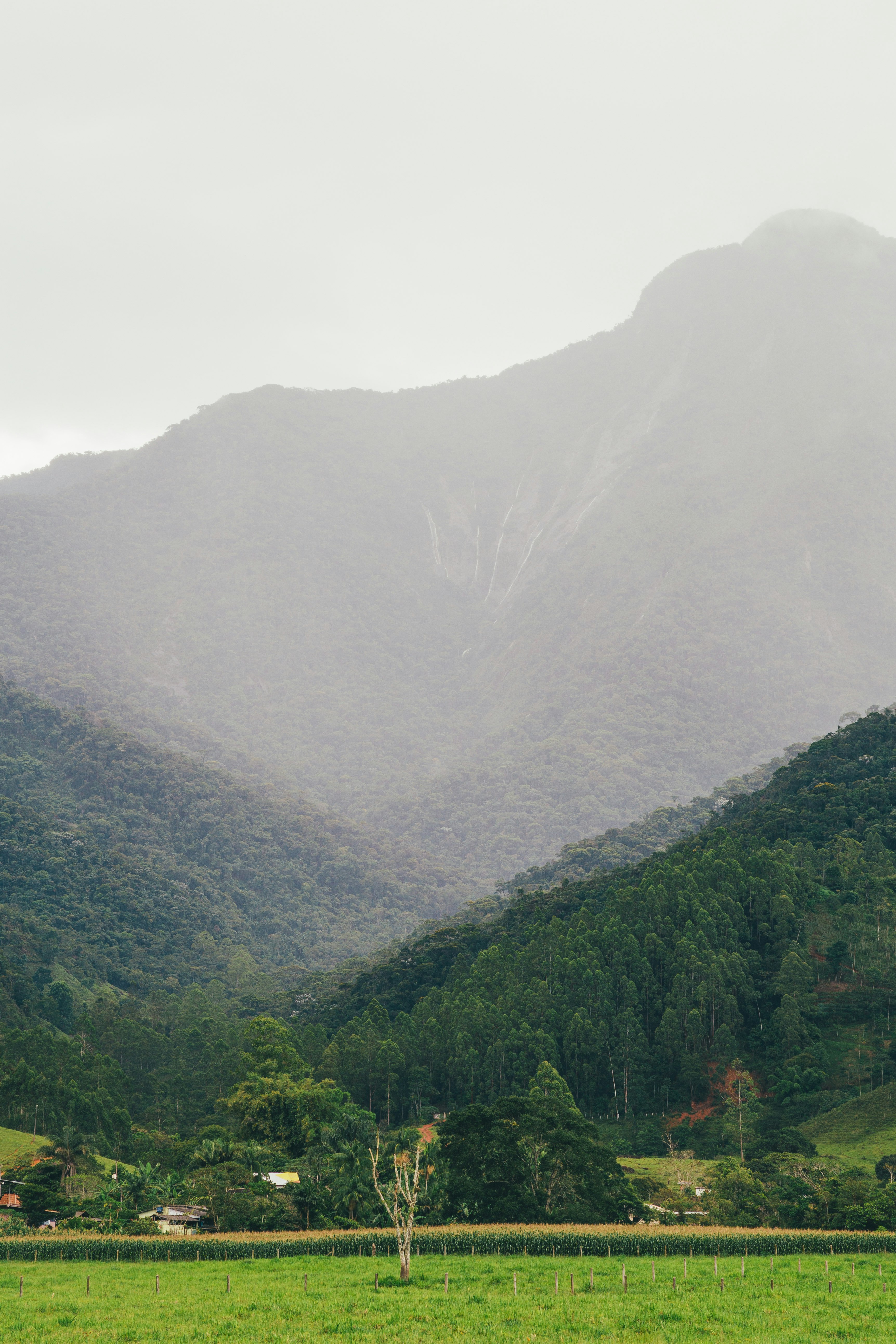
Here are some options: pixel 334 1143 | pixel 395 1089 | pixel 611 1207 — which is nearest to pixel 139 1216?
pixel 334 1143

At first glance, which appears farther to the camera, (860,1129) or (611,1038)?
(611,1038)

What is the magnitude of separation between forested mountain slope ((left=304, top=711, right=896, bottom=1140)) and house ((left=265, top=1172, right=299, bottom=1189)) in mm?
24095

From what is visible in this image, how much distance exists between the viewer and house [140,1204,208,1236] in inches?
2434

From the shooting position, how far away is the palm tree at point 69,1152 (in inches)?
2847

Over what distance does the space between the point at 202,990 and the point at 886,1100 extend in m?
103

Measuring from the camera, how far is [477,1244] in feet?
163

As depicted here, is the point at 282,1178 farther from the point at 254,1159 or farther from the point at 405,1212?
the point at 405,1212

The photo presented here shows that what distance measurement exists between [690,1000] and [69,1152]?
48.8 metres

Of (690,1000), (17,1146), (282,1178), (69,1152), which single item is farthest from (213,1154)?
(690,1000)

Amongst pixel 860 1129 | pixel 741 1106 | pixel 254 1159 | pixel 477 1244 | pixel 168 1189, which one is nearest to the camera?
pixel 477 1244

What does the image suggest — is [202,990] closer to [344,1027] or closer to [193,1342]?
[344,1027]

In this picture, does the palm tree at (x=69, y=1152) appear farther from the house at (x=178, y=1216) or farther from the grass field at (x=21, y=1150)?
the house at (x=178, y=1216)

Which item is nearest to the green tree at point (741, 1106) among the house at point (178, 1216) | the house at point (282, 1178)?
the house at point (282, 1178)

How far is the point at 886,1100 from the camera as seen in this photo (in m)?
80.9
